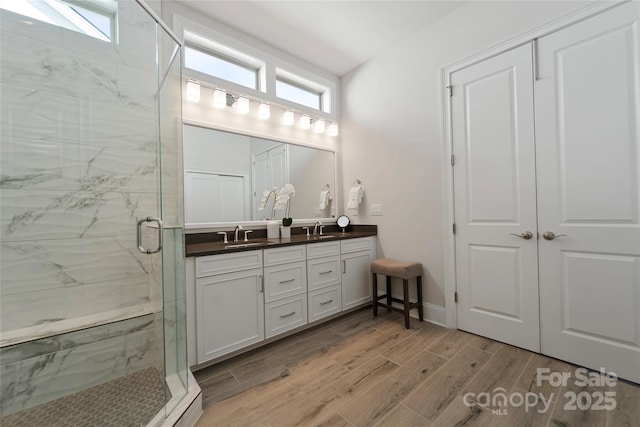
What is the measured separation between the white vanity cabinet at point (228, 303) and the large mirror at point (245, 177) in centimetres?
61

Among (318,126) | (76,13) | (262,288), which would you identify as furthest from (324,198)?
(76,13)

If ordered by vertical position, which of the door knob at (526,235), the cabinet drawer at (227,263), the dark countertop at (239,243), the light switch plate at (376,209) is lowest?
the cabinet drawer at (227,263)

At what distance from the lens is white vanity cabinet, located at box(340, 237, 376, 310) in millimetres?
2637

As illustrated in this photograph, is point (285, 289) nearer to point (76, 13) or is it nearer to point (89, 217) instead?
point (89, 217)

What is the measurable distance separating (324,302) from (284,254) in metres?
0.65

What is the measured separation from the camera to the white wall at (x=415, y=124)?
2.15 m

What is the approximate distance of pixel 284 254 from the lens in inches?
86.3

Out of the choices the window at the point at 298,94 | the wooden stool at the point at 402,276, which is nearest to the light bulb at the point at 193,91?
the window at the point at 298,94

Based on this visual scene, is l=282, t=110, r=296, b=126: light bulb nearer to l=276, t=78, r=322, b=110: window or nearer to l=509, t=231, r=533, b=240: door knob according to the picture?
l=276, t=78, r=322, b=110: window

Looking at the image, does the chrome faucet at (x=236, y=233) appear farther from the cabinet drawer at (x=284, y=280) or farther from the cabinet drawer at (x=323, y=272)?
the cabinet drawer at (x=323, y=272)

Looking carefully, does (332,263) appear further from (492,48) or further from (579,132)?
(492,48)

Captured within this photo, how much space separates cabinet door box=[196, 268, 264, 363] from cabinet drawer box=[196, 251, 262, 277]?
0.04m

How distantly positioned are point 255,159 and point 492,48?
2.20 m

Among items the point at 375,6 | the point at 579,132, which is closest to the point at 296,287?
the point at 579,132
